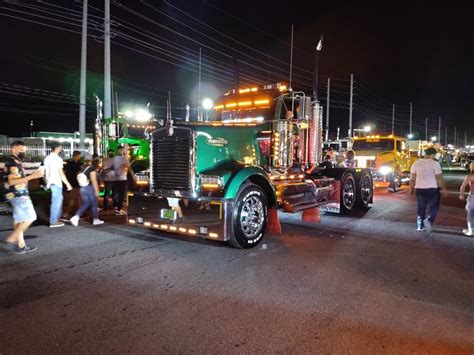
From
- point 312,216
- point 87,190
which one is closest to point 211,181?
point 87,190

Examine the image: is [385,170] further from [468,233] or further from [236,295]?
[236,295]

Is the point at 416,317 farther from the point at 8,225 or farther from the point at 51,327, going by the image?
the point at 8,225

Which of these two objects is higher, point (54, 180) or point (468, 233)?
point (54, 180)

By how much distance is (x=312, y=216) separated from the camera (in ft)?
31.9

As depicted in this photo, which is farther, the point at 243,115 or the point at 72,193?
the point at 72,193

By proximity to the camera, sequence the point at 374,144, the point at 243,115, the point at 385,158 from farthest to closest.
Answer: the point at 374,144 → the point at 385,158 → the point at 243,115

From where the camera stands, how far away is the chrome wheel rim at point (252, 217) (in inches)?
265

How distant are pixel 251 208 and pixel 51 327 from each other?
372cm

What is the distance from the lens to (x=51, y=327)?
12.7 feet

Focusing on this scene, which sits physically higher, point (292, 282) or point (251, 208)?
point (251, 208)

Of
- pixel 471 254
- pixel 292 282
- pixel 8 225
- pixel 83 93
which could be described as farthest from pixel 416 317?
pixel 83 93

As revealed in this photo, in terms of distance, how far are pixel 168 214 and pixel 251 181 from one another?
1.51m

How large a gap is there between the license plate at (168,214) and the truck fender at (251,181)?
1.01 m

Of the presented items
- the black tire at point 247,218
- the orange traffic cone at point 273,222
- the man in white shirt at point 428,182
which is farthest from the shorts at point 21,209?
the man in white shirt at point 428,182
